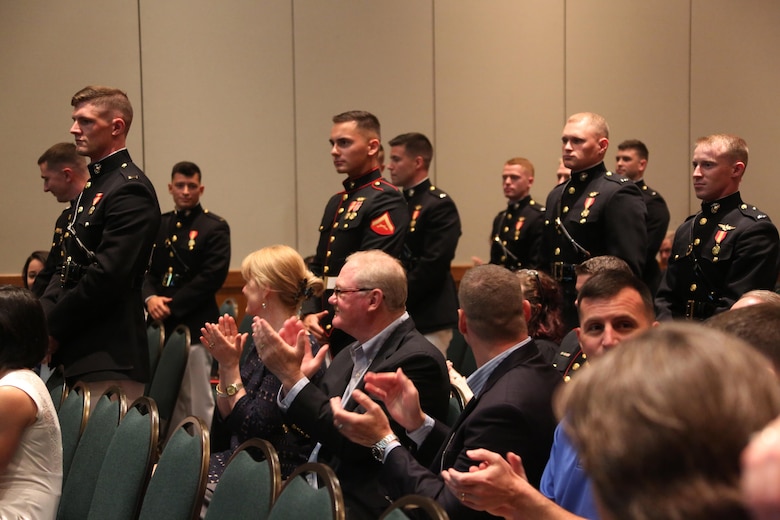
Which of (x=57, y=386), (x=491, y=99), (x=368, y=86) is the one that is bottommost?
(x=57, y=386)

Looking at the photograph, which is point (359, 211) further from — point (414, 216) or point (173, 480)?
point (173, 480)

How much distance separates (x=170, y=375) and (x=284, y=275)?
3.24 feet

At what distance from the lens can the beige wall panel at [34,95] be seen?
6645 millimetres

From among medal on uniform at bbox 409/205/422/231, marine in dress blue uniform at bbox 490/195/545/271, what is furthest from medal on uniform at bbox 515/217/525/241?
medal on uniform at bbox 409/205/422/231

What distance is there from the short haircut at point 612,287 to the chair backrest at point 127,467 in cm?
111

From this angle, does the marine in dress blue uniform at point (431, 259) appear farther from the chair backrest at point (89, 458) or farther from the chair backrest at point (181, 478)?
the chair backrest at point (181, 478)

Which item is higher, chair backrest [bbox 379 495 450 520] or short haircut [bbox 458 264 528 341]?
short haircut [bbox 458 264 528 341]

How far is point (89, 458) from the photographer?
9.00 feet

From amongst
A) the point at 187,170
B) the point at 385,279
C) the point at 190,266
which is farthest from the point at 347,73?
the point at 385,279

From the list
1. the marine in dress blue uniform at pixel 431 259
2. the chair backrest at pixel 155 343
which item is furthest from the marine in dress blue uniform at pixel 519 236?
the chair backrest at pixel 155 343

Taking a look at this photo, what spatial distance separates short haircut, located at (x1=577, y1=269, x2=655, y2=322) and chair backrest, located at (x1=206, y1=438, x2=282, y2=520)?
81 cm

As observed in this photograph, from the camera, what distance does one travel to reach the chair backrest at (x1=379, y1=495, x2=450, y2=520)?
1651 millimetres

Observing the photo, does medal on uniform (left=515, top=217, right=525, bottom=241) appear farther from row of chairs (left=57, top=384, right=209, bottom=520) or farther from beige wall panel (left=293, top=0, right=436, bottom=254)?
row of chairs (left=57, top=384, right=209, bottom=520)

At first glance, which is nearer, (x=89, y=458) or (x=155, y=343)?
(x=89, y=458)
